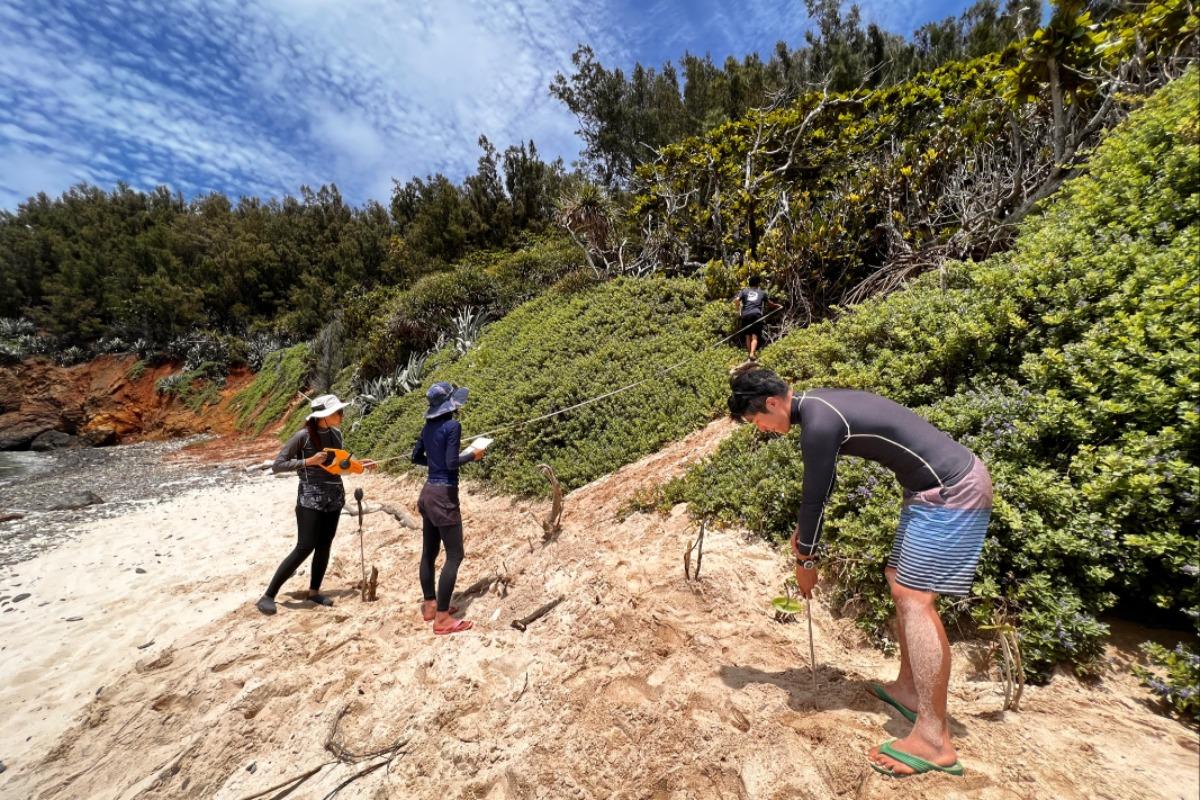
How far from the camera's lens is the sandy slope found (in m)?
2.15

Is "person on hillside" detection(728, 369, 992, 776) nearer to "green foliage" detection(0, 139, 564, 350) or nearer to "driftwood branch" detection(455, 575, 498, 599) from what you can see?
"driftwood branch" detection(455, 575, 498, 599)

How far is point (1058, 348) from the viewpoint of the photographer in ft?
11.7

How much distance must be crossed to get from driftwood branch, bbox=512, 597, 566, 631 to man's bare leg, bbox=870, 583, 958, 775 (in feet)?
7.84

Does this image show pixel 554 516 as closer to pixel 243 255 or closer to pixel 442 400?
pixel 442 400

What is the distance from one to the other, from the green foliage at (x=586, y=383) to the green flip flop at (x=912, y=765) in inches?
173

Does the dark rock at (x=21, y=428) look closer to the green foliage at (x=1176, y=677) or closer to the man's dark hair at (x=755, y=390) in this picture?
the man's dark hair at (x=755, y=390)

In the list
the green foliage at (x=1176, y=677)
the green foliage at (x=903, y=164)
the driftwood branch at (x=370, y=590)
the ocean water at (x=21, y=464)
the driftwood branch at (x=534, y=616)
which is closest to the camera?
the green foliage at (x=1176, y=677)

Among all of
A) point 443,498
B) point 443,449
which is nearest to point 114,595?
point 443,498

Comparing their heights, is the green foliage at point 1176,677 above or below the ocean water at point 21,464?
above

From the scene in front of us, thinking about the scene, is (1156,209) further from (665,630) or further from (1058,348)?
(665,630)

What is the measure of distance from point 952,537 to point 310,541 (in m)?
4.68

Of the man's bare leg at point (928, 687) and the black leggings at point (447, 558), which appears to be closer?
the man's bare leg at point (928, 687)

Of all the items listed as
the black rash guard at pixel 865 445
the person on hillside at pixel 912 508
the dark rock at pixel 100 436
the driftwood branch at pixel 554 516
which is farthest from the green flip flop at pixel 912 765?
the dark rock at pixel 100 436

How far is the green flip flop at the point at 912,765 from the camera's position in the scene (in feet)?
6.60
